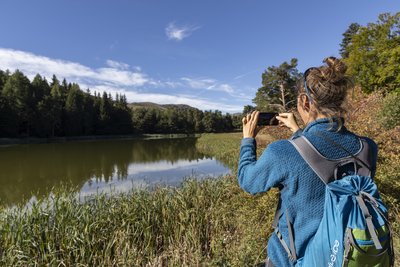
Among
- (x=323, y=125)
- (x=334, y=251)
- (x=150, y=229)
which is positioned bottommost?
(x=150, y=229)

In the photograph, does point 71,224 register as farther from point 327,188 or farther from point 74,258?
point 327,188

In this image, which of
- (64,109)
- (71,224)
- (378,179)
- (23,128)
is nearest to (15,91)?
(23,128)

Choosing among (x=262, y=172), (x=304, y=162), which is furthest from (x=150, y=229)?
(x=304, y=162)

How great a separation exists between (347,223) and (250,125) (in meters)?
0.70

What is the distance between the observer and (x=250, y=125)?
5.05 feet

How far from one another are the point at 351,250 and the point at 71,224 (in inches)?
188

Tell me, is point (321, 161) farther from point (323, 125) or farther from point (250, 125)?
point (250, 125)

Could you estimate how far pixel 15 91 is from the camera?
44.0m

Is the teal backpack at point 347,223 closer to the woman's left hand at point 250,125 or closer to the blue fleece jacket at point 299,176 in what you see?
the blue fleece jacket at point 299,176

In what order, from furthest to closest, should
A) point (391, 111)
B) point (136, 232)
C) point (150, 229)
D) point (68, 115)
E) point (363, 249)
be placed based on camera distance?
point (68, 115) → point (391, 111) → point (150, 229) → point (136, 232) → point (363, 249)

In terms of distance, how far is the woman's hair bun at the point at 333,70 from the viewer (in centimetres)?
127

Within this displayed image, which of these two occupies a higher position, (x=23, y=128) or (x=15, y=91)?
(x=15, y=91)

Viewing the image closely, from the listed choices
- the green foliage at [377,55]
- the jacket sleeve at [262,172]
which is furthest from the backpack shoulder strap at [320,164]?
the green foliage at [377,55]

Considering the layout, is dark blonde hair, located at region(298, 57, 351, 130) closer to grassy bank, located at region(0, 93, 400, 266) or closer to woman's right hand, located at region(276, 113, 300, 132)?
woman's right hand, located at region(276, 113, 300, 132)
